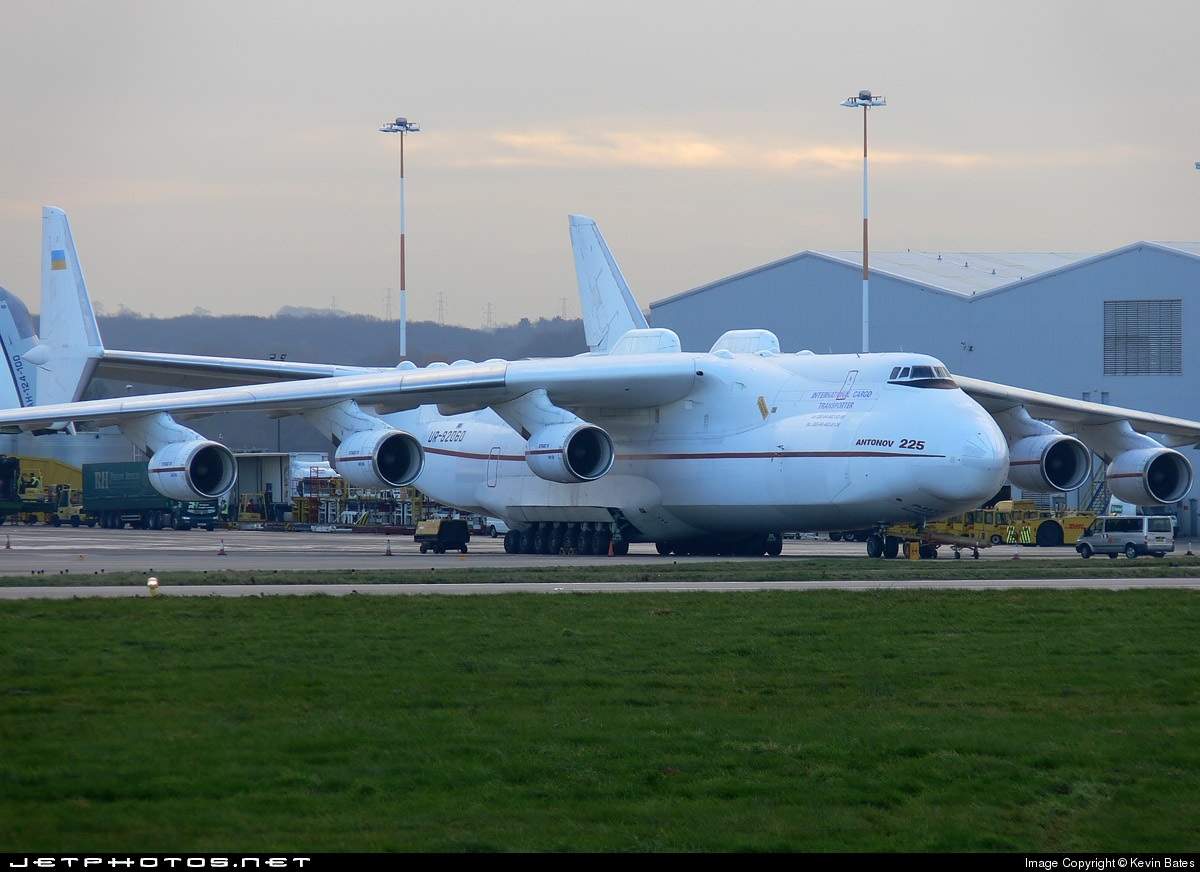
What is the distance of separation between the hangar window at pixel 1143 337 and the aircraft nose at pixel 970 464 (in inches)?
1076

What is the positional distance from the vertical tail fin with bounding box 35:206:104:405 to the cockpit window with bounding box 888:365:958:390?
52.8 feet

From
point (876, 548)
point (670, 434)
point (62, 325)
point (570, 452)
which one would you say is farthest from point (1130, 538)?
point (62, 325)

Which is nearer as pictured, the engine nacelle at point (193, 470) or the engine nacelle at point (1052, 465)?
the engine nacelle at point (193, 470)

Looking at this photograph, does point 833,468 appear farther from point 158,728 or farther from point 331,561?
point 158,728

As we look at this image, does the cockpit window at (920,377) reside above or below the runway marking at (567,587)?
above

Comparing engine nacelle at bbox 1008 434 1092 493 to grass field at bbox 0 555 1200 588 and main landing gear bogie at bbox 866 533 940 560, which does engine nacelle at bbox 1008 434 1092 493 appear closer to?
main landing gear bogie at bbox 866 533 940 560

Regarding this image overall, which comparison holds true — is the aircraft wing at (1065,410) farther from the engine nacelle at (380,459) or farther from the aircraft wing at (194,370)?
the aircraft wing at (194,370)

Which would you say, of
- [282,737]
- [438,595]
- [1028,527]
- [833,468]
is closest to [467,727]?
[282,737]

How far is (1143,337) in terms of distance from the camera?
177 feet

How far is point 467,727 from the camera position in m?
10.8

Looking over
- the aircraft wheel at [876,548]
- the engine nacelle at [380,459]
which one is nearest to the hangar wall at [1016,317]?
the aircraft wheel at [876,548]

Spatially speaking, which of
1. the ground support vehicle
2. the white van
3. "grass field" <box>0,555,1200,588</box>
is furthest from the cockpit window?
the ground support vehicle

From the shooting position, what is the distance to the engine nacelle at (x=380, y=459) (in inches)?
1203

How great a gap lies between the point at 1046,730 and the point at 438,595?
31.2ft
